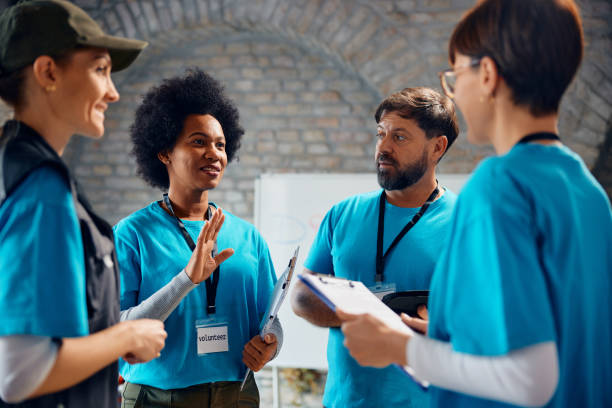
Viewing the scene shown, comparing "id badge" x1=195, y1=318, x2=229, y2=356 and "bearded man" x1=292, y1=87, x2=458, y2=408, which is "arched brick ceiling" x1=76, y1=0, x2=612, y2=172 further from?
"id badge" x1=195, y1=318, x2=229, y2=356

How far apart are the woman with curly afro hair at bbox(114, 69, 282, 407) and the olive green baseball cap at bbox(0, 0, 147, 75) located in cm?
71

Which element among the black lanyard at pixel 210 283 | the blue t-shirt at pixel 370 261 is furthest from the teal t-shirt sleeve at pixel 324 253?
the black lanyard at pixel 210 283

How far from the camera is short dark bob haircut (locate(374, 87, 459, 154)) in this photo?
1.96 m

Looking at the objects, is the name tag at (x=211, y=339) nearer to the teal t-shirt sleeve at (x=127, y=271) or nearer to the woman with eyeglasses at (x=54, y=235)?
the teal t-shirt sleeve at (x=127, y=271)

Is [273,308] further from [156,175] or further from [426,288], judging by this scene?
[156,175]

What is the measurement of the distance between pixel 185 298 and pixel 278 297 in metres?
0.35

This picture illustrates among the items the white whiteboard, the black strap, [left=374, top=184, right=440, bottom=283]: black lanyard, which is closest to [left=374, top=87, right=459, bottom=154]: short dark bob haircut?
[left=374, top=184, right=440, bottom=283]: black lanyard

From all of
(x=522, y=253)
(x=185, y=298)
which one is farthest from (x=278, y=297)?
(x=522, y=253)

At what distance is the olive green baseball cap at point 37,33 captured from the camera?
1.02m

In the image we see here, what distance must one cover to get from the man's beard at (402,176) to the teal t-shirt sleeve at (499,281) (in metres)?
1.02

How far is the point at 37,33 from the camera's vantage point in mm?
1021

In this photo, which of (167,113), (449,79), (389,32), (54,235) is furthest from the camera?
(389,32)

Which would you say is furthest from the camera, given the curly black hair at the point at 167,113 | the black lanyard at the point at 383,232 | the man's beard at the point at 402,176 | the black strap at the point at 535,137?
the curly black hair at the point at 167,113

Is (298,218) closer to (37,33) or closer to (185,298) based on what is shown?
(185,298)
